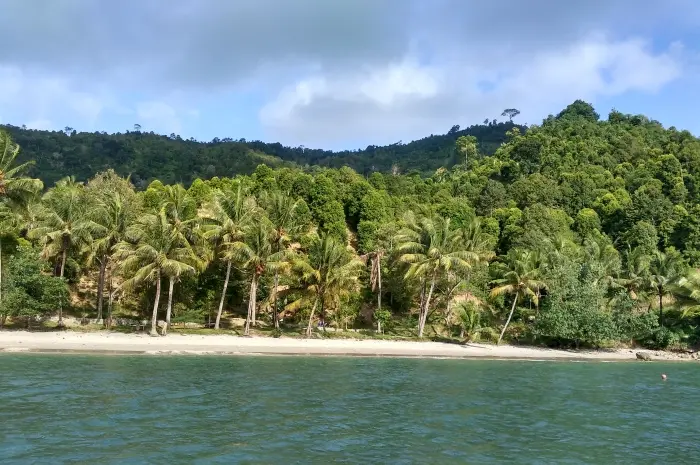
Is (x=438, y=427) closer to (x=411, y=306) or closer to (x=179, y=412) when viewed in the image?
(x=179, y=412)

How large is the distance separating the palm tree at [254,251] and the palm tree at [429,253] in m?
12.2

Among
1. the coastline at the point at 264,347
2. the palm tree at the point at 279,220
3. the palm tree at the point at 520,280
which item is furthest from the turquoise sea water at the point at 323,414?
the palm tree at the point at 279,220

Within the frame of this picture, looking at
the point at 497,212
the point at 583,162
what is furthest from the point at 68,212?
the point at 583,162

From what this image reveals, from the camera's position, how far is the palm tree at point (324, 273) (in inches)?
1871

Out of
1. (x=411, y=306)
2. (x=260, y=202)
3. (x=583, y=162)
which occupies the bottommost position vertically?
(x=411, y=306)

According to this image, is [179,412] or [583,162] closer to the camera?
[179,412]

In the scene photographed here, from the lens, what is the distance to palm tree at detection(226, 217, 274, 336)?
153ft

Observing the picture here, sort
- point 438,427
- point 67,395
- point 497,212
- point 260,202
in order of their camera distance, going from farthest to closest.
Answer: point 497,212 < point 260,202 < point 67,395 < point 438,427

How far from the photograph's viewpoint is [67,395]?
920 inches

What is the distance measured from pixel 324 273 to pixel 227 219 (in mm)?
9532

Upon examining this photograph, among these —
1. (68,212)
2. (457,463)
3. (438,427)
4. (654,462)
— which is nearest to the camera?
(457,463)

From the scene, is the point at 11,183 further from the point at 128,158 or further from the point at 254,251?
the point at 128,158

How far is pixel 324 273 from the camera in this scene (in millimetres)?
47781

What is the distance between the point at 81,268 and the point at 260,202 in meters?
18.5
